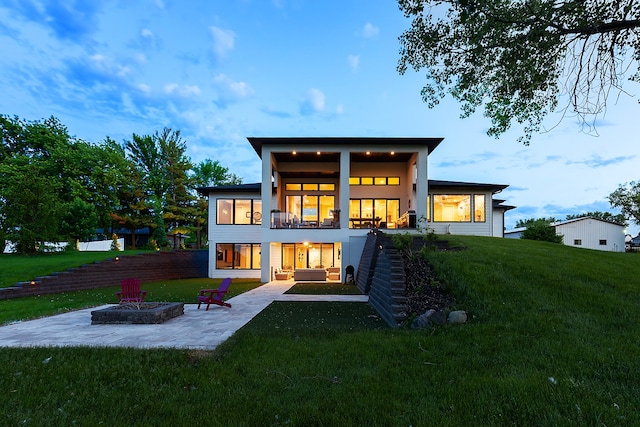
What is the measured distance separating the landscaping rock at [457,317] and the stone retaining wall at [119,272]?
14.4 meters

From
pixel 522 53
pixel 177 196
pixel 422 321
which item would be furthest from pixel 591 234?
pixel 177 196

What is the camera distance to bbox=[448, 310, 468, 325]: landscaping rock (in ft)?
20.3

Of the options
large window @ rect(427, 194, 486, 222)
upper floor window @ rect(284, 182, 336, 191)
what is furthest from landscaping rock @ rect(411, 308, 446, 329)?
upper floor window @ rect(284, 182, 336, 191)

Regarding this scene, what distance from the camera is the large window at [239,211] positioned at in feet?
69.9

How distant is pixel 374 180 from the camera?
70.1ft

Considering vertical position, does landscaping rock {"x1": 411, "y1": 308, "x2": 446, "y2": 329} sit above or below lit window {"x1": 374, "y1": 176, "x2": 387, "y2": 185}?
below

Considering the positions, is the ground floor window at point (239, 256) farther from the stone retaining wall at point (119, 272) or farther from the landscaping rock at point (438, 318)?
the landscaping rock at point (438, 318)

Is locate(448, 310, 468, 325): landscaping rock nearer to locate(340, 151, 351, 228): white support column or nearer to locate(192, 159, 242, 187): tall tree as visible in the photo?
locate(340, 151, 351, 228): white support column

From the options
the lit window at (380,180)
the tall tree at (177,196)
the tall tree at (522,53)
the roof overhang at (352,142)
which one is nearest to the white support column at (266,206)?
the roof overhang at (352,142)

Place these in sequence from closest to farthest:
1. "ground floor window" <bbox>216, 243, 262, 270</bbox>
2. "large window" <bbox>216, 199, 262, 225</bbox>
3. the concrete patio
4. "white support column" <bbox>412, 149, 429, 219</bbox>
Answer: the concrete patio < "white support column" <bbox>412, 149, 429, 219</bbox> < "ground floor window" <bbox>216, 243, 262, 270</bbox> < "large window" <bbox>216, 199, 262, 225</bbox>

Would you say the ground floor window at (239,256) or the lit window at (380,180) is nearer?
the ground floor window at (239,256)

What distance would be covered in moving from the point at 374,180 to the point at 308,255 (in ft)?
21.6

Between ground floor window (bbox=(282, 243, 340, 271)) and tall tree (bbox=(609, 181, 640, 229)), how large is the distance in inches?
1786

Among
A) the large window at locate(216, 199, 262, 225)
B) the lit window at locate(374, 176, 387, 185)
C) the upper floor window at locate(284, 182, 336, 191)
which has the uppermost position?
the lit window at locate(374, 176, 387, 185)
